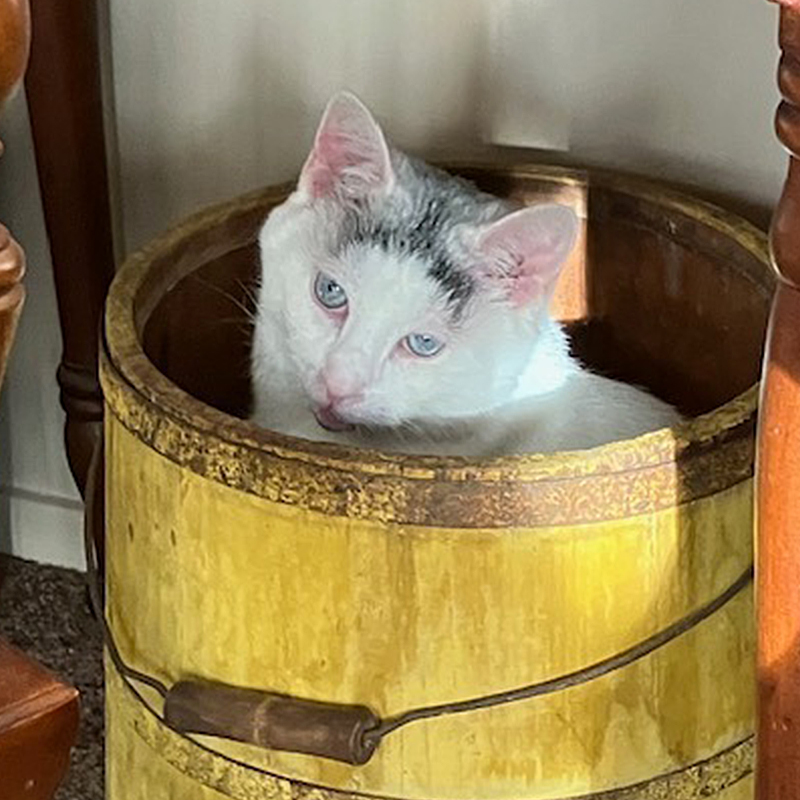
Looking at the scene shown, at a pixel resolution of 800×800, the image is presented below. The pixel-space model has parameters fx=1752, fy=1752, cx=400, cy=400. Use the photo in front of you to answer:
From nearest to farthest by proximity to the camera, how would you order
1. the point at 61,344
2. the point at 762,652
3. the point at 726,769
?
the point at 762,652, the point at 726,769, the point at 61,344

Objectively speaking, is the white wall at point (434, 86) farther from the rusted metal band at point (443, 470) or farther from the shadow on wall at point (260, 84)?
the rusted metal band at point (443, 470)

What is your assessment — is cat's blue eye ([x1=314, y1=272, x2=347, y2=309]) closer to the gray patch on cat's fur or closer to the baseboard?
the gray patch on cat's fur

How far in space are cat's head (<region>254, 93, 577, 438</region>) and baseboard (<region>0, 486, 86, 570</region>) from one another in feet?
1.62

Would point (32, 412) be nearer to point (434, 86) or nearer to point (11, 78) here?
point (434, 86)

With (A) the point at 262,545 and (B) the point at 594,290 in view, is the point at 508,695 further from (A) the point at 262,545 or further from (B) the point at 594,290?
(B) the point at 594,290

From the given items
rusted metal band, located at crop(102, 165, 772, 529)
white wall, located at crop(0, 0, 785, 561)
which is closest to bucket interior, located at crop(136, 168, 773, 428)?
white wall, located at crop(0, 0, 785, 561)

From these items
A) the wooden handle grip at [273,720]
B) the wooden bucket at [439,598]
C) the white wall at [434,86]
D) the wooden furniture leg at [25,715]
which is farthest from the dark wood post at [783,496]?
the white wall at [434,86]

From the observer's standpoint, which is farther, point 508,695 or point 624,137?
point 624,137

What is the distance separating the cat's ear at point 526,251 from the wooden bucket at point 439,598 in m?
0.15

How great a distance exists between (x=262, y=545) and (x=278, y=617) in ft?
0.12

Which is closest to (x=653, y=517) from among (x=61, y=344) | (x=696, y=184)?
(x=696, y=184)

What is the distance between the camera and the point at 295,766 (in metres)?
0.82

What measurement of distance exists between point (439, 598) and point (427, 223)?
0.28m

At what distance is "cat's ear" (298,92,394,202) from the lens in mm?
948
